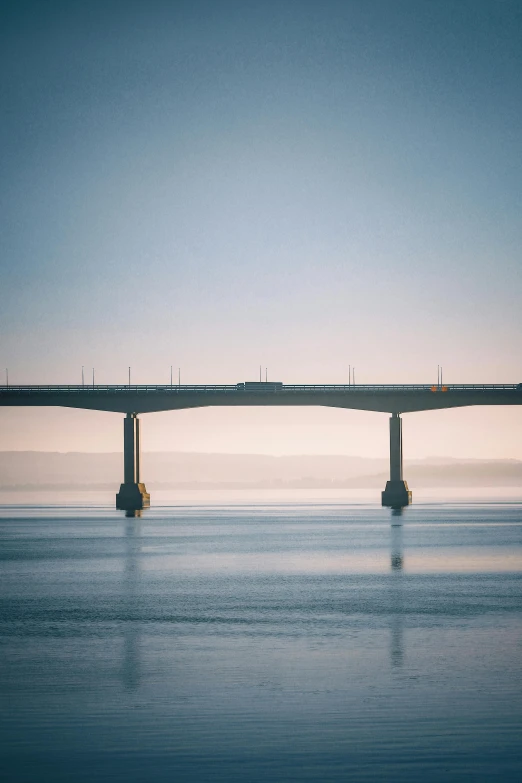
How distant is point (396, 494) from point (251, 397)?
115 ft

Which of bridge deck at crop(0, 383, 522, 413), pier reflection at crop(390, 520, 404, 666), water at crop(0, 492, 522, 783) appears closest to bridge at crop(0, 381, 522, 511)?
bridge deck at crop(0, 383, 522, 413)

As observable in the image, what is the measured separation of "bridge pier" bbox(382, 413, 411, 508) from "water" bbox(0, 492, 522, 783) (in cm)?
10378

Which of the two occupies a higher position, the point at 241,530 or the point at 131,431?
the point at 131,431

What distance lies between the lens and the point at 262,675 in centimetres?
2056

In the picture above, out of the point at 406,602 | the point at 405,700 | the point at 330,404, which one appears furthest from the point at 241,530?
the point at 405,700

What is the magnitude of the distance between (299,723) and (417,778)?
138 inches

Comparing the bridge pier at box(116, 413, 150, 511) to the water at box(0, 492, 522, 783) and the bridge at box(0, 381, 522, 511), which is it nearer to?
the bridge at box(0, 381, 522, 511)

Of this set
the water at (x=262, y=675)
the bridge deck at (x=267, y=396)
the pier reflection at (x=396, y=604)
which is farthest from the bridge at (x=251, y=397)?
the water at (x=262, y=675)

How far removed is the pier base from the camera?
166250 millimetres

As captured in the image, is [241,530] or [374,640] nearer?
[374,640]

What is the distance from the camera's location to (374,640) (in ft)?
85.9

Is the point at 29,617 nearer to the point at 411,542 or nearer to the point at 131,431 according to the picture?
the point at 411,542

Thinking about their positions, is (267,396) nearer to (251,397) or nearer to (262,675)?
(251,397)

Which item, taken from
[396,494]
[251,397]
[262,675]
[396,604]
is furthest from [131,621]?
[396,494]
